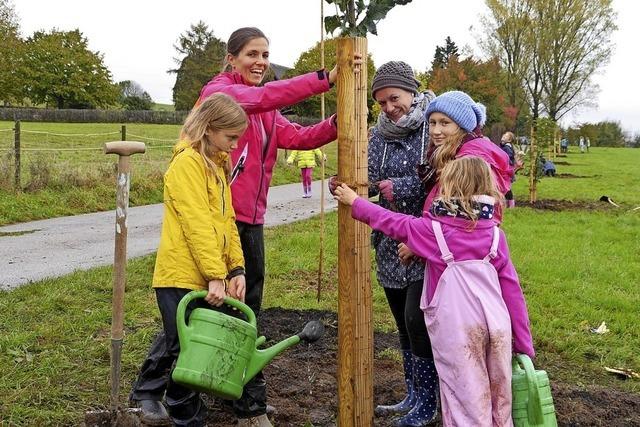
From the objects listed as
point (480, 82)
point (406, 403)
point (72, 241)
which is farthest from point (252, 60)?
point (480, 82)

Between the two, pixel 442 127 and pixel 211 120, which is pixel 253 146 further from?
pixel 442 127

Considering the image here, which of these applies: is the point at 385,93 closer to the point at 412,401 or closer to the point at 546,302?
the point at 412,401

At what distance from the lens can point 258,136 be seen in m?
3.30

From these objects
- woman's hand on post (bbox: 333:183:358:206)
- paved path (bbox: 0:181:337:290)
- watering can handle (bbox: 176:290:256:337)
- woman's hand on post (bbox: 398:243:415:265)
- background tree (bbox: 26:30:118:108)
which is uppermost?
background tree (bbox: 26:30:118:108)

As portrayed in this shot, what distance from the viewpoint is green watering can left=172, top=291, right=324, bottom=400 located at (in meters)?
2.53

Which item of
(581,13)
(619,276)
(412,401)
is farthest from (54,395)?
(581,13)

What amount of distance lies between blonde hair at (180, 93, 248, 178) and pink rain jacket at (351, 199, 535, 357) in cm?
69

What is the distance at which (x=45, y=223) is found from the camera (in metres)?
10.5

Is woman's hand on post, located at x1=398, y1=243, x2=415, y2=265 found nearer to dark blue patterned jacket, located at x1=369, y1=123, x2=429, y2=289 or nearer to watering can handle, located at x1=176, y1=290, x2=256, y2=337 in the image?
dark blue patterned jacket, located at x1=369, y1=123, x2=429, y2=289

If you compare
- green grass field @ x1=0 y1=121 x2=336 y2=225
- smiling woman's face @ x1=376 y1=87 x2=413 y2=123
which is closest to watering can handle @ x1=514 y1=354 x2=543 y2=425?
smiling woman's face @ x1=376 y1=87 x2=413 y2=123

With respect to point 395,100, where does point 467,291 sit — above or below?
below

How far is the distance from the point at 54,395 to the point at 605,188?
18.3 m

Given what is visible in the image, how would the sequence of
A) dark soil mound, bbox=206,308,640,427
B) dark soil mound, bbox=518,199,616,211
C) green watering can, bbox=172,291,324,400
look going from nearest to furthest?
green watering can, bbox=172,291,324,400
dark soil mound, bbox=206,308,640,427
dark soil mound, bbox=518,199,616,211

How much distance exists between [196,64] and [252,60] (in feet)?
169
